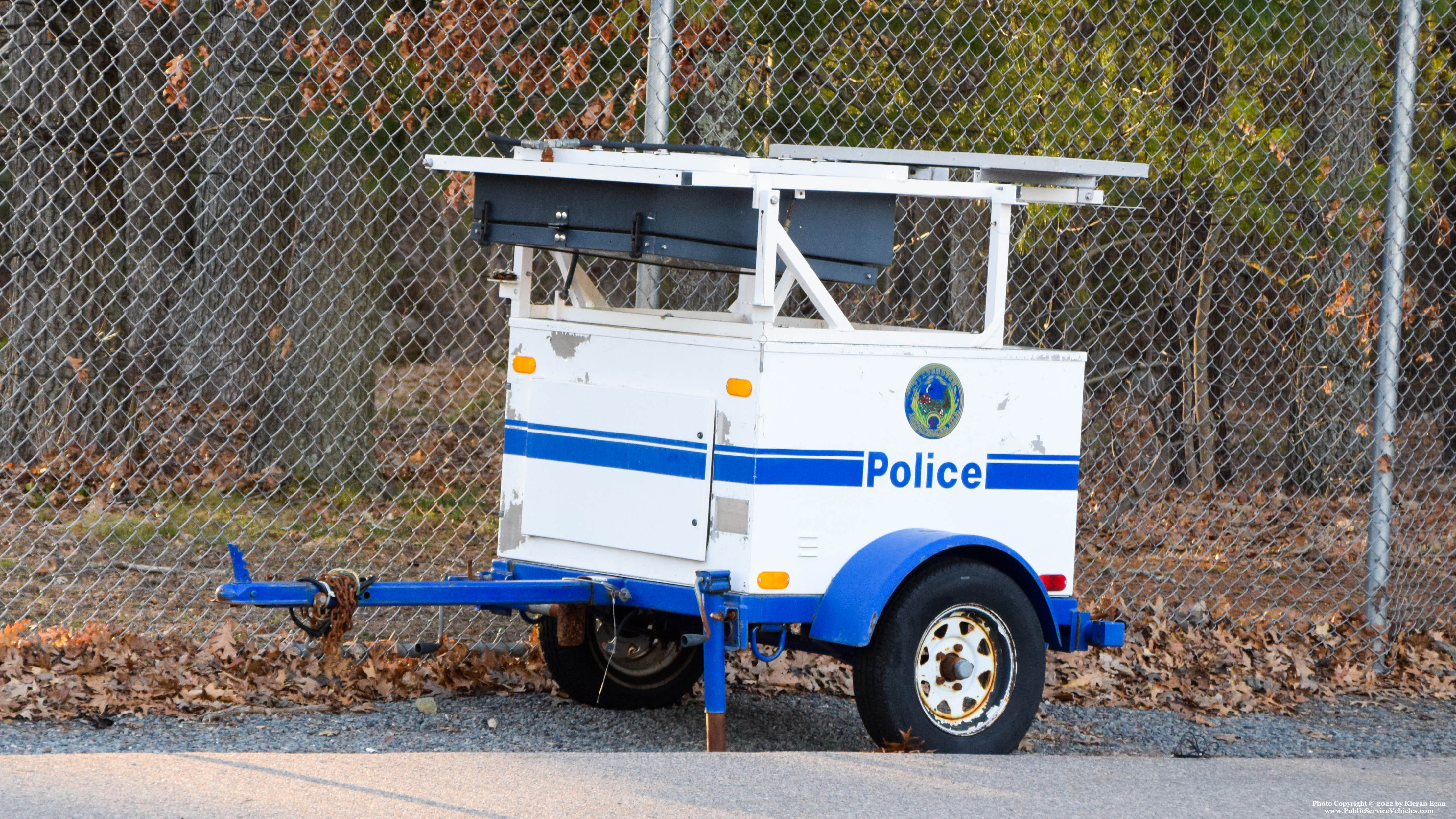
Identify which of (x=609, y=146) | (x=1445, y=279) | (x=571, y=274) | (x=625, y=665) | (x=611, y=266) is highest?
(x=1445, y=279)

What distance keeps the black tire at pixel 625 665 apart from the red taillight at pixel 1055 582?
4.28 ft

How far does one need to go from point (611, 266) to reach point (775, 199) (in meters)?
6.15

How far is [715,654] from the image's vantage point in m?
4.68

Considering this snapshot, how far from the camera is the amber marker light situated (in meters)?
4.63

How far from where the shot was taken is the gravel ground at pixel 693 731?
16.0ft

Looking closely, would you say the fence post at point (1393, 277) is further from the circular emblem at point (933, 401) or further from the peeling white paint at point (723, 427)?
the peeling white paint at point (723, 427)

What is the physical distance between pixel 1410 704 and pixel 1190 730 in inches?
52.4

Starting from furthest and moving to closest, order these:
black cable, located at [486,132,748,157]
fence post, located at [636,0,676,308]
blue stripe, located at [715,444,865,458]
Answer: fence post, located at [636,0,676,308], black cable, located at [486,132,748,157], blue stripe, located at [715,444,865,458]

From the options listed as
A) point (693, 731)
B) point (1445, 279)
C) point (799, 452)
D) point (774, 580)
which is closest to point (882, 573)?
point (774, 580)

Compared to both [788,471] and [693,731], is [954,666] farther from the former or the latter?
[693,731]

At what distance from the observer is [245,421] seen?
38.7 feet

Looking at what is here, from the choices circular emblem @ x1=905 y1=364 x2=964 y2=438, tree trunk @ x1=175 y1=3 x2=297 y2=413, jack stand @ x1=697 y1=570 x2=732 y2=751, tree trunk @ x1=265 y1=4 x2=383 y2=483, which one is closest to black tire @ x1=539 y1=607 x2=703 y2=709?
jack stand @ x1=697 y1=570 x2=732 y2=751

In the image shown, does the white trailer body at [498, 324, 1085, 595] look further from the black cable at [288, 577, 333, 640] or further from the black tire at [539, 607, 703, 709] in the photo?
the black cable at [288, 577, 333, 640]

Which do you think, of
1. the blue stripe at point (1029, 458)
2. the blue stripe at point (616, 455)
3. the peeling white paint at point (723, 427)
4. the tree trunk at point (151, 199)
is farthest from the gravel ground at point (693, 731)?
the tree trunk at point (151, 199)
